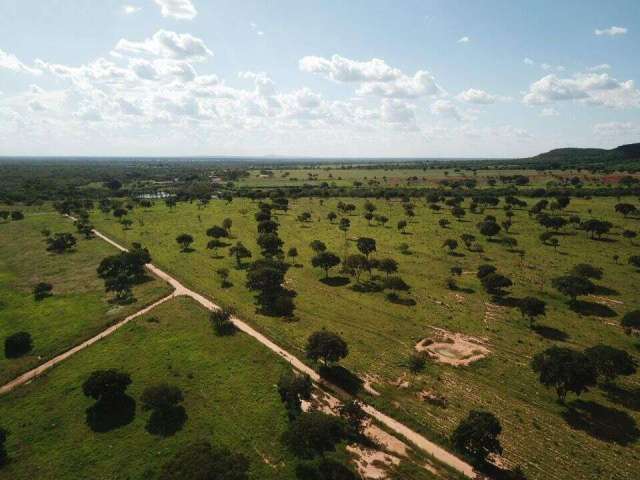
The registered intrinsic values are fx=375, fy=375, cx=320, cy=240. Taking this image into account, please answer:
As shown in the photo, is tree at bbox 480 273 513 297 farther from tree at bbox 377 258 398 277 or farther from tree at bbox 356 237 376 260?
tree at bbox 356 237 376 260

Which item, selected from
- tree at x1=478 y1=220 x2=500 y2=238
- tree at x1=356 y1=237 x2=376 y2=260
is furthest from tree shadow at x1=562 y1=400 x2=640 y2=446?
tree at x1=478 y1=220 x2=500 y2=238

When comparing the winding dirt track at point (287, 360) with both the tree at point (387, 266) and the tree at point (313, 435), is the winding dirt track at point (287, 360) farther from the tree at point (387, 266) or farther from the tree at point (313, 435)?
the tree at point (387, 266)

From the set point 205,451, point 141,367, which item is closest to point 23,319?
point 141,367

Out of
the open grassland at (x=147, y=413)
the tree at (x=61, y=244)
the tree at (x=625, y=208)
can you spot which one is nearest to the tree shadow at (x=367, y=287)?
the open grassland at (x=147, y=413)

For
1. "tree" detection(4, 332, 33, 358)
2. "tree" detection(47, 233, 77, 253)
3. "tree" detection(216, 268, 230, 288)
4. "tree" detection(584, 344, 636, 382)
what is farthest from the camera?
"tree" detection(47, 233, 77, 253)

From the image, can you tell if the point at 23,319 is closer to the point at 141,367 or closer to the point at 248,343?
the point at 141,367
